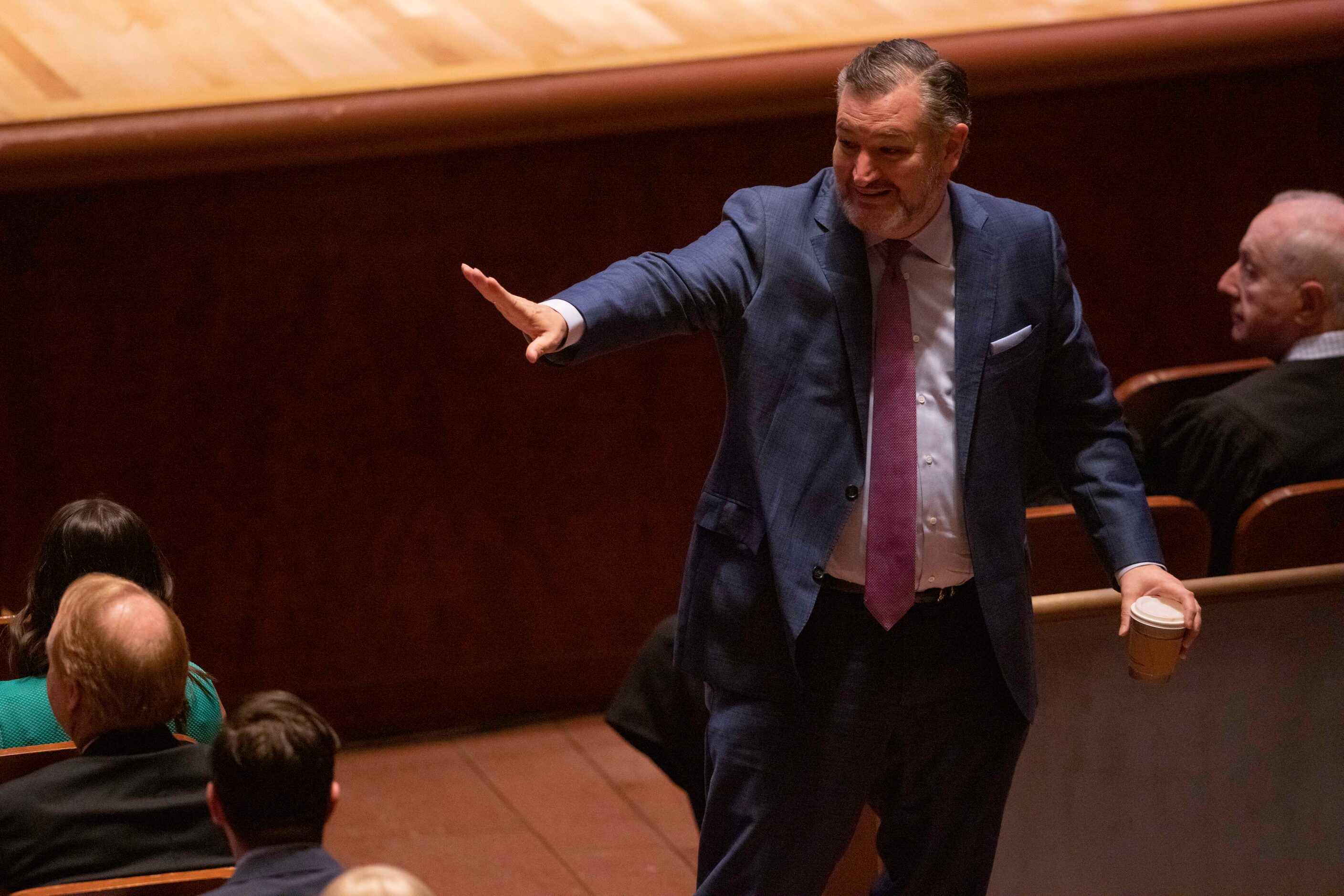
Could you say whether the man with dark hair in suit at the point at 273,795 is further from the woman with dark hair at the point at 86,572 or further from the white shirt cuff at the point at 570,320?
the woman with dark hair at the point at 86,572

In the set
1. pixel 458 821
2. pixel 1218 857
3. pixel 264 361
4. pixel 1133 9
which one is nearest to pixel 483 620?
pixel 458 821

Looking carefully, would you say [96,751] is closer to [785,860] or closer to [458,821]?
[785,860]

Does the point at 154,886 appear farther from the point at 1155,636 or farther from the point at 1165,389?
the point at 1165,389

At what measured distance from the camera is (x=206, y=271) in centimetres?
286

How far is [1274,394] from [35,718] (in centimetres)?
191

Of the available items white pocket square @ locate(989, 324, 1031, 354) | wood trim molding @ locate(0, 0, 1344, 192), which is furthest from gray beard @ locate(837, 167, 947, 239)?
wood trim molding @ locate(0, 0, 1344, 192)

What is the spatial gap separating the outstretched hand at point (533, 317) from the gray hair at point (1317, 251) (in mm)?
1721

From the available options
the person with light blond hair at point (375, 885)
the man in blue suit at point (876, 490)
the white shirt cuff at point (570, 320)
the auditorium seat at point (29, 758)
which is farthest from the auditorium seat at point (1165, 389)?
the person with light blond hair at point (375, 885)

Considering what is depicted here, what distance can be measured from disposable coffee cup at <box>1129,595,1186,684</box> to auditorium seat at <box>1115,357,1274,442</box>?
1.25 m

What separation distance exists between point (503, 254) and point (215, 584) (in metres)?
0.79

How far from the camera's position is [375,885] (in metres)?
1.18

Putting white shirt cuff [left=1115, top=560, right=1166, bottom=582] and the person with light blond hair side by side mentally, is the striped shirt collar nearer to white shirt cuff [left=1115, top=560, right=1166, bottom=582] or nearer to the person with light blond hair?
white shirt cuff [left=1115, top=560, right=1166, bottom=582]

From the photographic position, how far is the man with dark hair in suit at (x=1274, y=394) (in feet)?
8.54

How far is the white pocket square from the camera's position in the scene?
1703 mm
